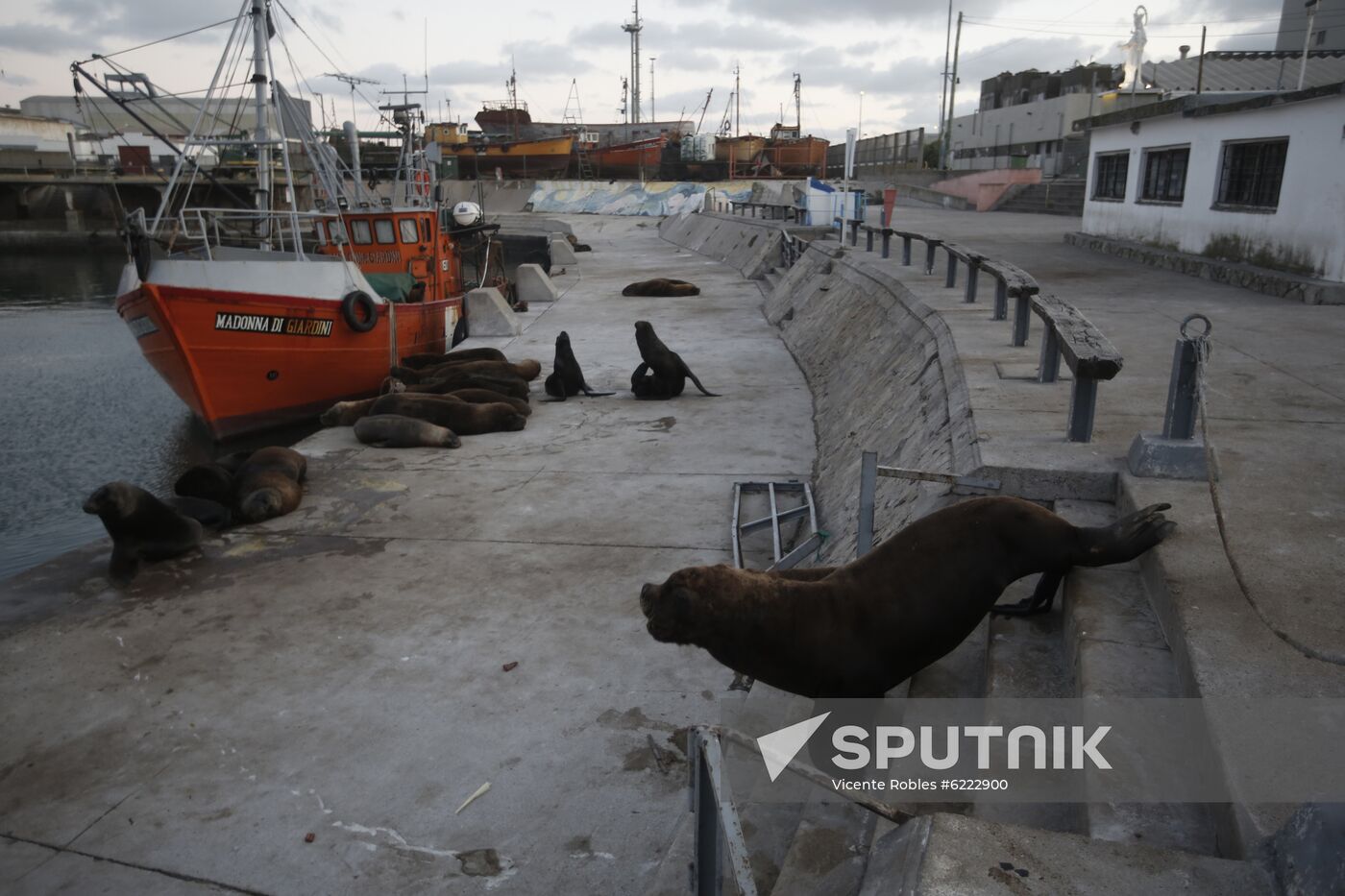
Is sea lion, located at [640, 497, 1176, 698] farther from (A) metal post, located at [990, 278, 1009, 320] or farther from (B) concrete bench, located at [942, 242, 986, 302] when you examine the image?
(B) concrete bench, located at [942, 242, 986, 302]

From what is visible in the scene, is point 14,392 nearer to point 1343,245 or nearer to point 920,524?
point 920,524

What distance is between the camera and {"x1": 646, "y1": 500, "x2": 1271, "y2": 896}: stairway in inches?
80.7

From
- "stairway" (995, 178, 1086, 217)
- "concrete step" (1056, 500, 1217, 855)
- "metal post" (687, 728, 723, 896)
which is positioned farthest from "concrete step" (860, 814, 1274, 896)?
"stairway" (995, 178, 1086, 217)

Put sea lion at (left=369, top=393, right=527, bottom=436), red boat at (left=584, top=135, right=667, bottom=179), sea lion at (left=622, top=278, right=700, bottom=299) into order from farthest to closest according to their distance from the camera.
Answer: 1. red boat at (left=584, top=135, right=667, bottom=179)
2. sea lion at (left=622, top=278, right=700, bottom=299)
3. sea lion at (left=369, top=393, right=527, bottom=436)

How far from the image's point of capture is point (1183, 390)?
13.5ft

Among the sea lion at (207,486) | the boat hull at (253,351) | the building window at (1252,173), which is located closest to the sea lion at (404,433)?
the sea lion at (207,486)

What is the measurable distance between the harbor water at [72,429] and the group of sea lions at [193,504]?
210cm

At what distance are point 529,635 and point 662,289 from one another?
53.4ft

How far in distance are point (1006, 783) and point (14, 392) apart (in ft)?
60.2

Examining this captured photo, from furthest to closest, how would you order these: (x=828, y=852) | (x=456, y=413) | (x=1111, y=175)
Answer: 1. (x=1111, y=175)
2. (x=456, y=413)
3. (x=828, y=852)

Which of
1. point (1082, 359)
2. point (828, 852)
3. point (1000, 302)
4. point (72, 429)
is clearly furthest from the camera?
point (72, 429)

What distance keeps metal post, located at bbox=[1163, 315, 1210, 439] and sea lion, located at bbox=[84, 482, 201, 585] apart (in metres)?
6.91

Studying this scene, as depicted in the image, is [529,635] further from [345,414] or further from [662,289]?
[662,289]

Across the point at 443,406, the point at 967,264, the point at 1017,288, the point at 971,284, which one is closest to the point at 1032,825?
the point at 1017,288
